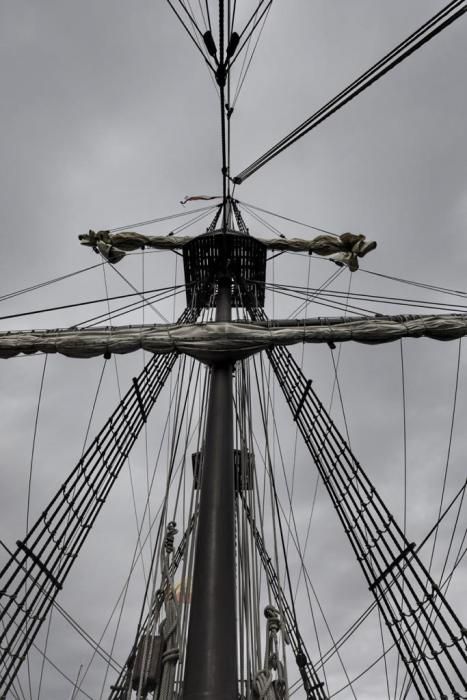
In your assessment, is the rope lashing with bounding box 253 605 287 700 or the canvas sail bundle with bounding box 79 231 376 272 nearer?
the rope lashing with bounding box 253 605 287 700

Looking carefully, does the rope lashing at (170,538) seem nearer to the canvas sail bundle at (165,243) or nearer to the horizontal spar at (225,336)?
the horizontal spar at (225,336)

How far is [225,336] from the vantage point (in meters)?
6.73

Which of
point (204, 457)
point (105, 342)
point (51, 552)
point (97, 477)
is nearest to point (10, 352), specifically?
point (105, 342)

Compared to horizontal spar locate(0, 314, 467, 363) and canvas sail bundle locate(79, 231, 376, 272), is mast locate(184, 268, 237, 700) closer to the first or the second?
horizontal spar locate(0, 314, 467, 363)

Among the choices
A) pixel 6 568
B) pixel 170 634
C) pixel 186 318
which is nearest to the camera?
pixel 170 634

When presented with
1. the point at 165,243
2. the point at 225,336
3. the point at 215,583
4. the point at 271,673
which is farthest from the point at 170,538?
the point at 165,243

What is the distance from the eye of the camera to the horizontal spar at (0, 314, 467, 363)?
6805 millimetres

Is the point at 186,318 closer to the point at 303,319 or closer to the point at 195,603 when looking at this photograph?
the point at 303,319

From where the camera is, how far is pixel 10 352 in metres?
7.16

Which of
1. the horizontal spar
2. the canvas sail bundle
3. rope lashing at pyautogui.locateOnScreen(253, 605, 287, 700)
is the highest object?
the canvas sail bundle

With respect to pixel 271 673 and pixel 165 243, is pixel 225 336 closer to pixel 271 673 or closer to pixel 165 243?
pixel 271 673

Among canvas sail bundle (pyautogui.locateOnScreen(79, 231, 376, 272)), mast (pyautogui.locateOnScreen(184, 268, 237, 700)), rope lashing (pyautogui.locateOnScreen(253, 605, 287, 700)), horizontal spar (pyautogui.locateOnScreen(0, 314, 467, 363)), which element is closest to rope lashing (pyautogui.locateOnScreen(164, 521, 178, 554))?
mast (pyautogui.locateOnScreen(184, 268, 237, 700))

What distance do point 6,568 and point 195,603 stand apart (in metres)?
2.48

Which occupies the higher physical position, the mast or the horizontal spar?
the horizontal spar
